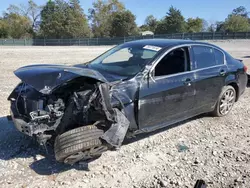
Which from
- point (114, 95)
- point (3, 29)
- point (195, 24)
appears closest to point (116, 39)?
point (195, 24)

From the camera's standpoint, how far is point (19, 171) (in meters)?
3.77

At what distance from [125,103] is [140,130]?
574 millimetres

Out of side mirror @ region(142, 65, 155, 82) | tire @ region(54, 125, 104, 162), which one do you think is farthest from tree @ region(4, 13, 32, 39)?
tire @ region(54, 125, 104, 162)

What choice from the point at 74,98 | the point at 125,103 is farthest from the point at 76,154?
the point at 125,103

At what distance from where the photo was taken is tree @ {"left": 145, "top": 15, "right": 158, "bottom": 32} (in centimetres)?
8325

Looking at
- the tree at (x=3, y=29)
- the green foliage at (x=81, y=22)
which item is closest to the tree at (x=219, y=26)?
the green foliage at (x=81, y=22)

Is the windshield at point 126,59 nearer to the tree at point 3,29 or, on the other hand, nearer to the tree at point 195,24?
the tree at point 3,29

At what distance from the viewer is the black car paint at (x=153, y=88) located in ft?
12.5

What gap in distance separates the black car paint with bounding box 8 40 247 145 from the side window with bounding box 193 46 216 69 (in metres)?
0.11

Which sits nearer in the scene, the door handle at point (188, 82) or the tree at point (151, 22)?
the door handle at point (188, 82)

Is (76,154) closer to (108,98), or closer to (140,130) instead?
(108,98)

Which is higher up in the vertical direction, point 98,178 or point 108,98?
point 108,98

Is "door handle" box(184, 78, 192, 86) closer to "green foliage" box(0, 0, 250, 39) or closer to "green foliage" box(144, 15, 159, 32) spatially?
"green foliage" box(0, 0, 250, 39)

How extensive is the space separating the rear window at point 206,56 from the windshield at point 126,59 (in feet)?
2.95
